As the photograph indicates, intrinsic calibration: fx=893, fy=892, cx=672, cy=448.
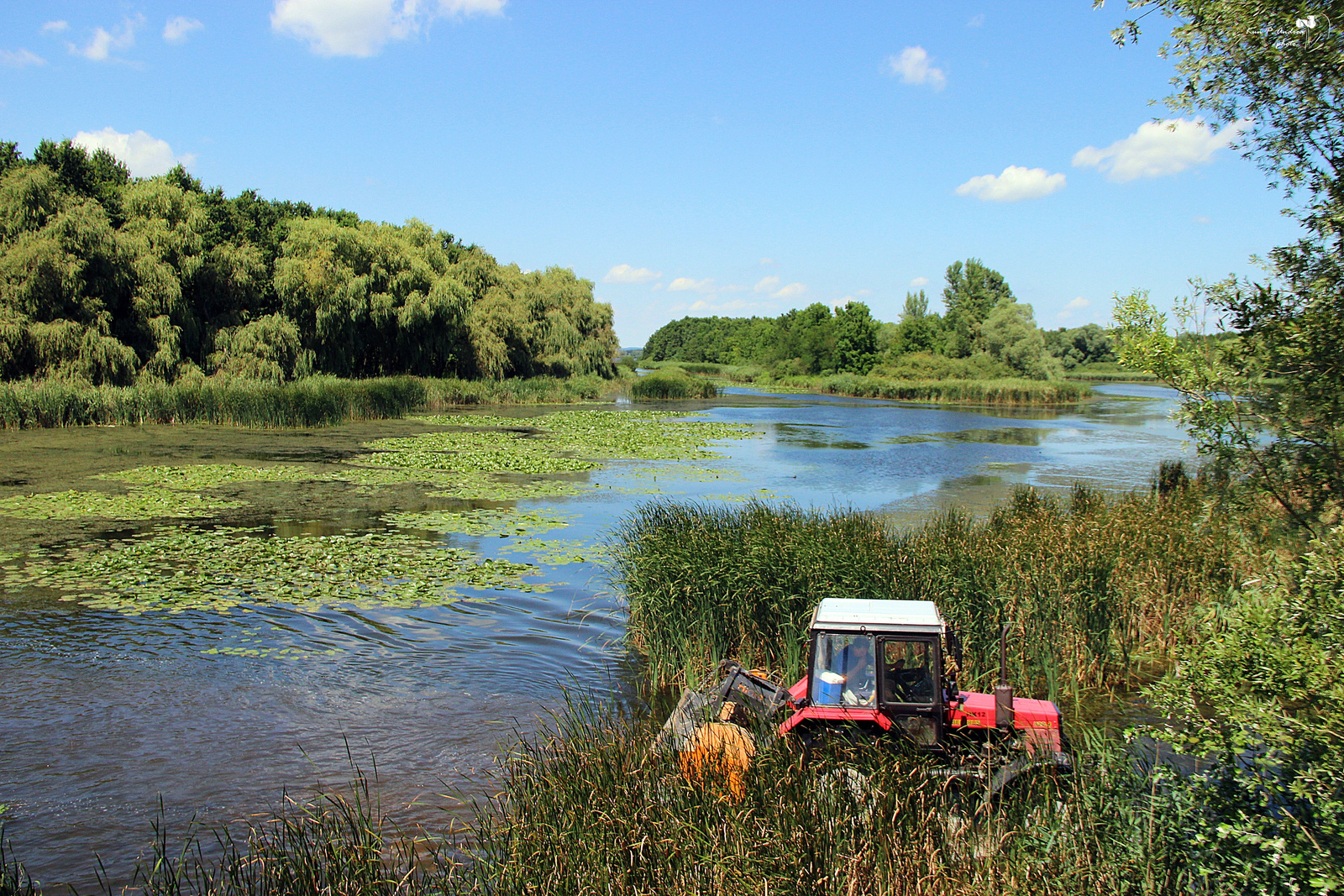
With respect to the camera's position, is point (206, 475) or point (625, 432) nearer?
point (206, 475)

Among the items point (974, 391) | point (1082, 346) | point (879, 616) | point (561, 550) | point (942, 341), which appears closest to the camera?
point (879, 616)

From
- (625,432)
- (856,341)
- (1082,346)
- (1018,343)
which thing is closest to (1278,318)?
(625,432)

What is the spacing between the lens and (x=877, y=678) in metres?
6.07

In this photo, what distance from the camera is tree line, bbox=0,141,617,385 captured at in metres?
32.3

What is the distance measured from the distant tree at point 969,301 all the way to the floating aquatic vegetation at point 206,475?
245 ft

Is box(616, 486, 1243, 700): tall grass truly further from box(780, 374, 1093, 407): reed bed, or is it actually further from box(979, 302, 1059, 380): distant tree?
box(979, 302, 1059, 380): distant tree

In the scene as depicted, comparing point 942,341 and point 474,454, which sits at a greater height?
point 942,341

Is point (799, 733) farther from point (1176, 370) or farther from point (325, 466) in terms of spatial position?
point (325, 466)

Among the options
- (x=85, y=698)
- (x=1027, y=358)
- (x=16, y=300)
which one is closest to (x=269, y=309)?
(x=16, y=300)

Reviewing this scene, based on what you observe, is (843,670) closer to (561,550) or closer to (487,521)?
(561,550)

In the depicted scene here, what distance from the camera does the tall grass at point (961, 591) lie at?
8961mm

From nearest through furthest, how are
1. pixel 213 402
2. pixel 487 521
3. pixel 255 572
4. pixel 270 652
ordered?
1. pixel 270 652
2. pixel 255 572
3. pixel 487 521
4. pixel 213 402

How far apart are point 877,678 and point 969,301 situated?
3927 inches
